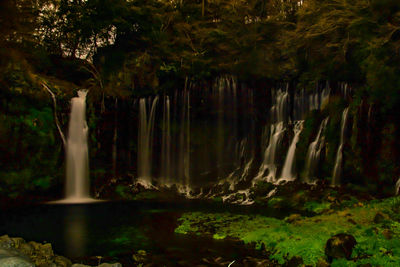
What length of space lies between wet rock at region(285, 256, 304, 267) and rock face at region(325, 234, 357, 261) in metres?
0.60

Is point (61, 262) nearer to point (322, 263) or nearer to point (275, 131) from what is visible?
point (322, 263)

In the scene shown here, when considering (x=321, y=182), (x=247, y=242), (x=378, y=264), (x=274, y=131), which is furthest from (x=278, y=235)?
(x=274, y=131)

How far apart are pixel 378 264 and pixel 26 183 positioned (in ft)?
55.0

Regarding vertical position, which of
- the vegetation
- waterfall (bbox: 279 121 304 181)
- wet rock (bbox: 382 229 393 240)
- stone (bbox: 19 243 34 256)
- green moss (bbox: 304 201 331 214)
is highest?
the vegetation

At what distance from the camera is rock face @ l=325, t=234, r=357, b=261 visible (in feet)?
25.9

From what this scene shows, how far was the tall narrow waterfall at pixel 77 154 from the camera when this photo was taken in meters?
20.2

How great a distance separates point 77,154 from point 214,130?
8.83 meters

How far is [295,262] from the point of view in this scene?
27.3 ft

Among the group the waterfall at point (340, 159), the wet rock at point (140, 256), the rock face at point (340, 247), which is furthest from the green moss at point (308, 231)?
the waterfall at point (340, 159)

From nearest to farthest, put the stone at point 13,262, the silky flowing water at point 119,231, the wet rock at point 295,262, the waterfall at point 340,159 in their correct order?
the stone at point 13,262 < the wet rock at point 295,262 < the silky flowing water at point 119,231 < the waterfall at point 340,159

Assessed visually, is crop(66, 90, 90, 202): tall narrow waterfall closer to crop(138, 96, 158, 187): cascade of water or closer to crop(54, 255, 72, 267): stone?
crop(138, 96, 158, 187): cascade of water

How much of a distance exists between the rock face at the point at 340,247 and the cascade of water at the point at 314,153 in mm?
10899

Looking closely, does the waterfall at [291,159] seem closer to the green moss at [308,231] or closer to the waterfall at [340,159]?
the waterfall at [340,159]

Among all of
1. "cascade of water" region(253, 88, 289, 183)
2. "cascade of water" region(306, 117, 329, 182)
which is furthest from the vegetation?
"cascade of water" region(253, 88, 289, 183)
